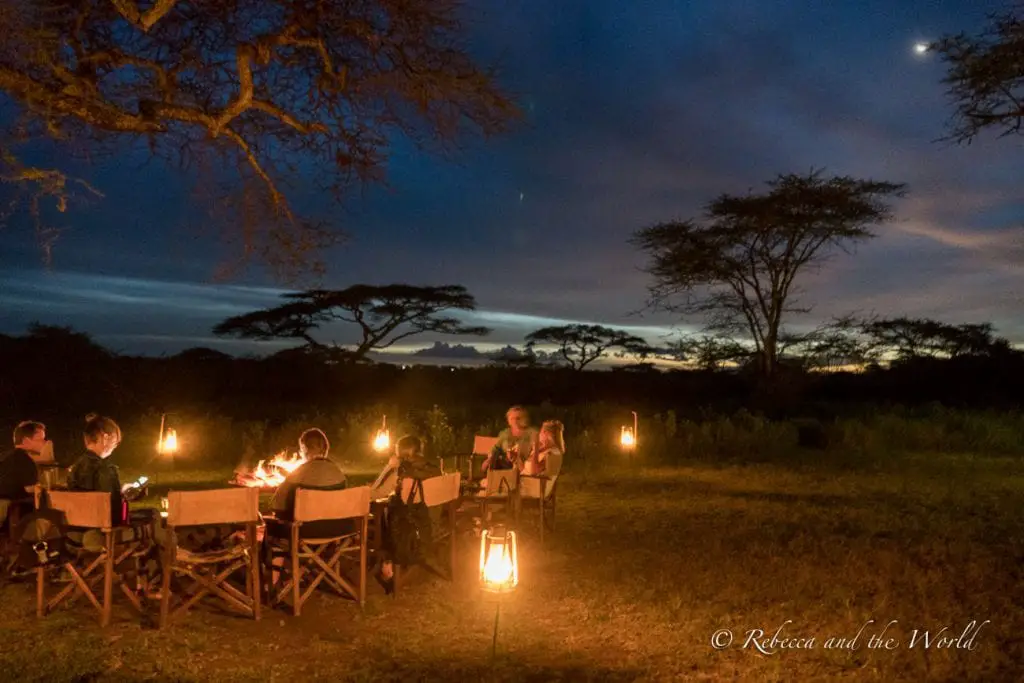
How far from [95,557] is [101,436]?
704 mm

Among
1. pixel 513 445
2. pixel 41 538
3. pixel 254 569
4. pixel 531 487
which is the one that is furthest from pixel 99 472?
pixel 513 445

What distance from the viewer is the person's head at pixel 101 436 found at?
17.3 ft

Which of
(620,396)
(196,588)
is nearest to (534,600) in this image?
(196,588)

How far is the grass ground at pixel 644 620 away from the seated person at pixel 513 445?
85cm

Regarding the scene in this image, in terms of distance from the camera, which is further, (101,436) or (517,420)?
(517,420)

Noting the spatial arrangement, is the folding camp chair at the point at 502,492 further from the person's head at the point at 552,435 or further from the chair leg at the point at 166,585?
the chair leg at the point at 166,585

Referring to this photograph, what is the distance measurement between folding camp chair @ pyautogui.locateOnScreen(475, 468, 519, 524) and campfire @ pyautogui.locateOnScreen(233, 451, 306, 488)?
1465mm

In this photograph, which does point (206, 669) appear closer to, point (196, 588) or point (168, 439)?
point (196, 588)

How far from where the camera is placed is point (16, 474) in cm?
608

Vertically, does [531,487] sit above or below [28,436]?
below

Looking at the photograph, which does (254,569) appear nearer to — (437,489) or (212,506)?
(212,506)

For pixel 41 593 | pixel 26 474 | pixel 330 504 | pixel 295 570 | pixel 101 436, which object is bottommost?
pixel 41 593

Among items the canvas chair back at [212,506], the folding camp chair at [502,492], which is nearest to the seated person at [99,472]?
the canvas chair back at [212,506]

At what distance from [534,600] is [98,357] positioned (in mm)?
22096
